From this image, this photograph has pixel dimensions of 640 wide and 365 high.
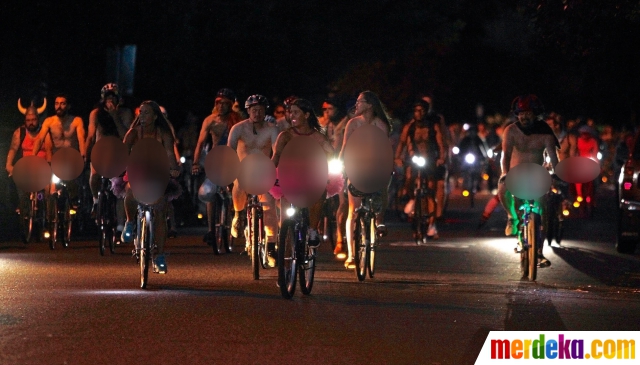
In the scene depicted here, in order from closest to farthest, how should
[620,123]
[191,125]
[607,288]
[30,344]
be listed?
[30,344] → [607,288] → [191,125] → [620,123]

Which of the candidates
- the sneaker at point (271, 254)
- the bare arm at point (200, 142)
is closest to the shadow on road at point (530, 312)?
the sneaker at point (271, 254)

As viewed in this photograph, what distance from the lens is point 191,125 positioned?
28.2m

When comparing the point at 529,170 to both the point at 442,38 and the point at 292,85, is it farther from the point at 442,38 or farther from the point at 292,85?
the point at 442,38

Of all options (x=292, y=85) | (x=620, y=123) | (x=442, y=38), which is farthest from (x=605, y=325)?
(x=620, y=123)

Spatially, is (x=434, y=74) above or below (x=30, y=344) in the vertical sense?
above

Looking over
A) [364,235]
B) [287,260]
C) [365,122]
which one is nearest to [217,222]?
[365,122]

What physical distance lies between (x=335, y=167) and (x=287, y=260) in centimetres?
188

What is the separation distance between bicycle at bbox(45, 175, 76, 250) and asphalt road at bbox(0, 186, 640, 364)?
1.58 ft

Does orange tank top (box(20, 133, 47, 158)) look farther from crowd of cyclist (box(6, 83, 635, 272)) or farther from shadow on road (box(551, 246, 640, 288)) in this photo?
shadow on road (box(551, 246, 640, 288))

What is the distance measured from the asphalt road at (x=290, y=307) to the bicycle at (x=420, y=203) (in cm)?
168

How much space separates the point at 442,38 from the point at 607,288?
121ft

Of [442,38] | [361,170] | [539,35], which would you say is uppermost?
[442,38]

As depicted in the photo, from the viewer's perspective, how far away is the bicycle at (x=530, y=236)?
14656 millimetres

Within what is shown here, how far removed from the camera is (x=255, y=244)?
14648mm
